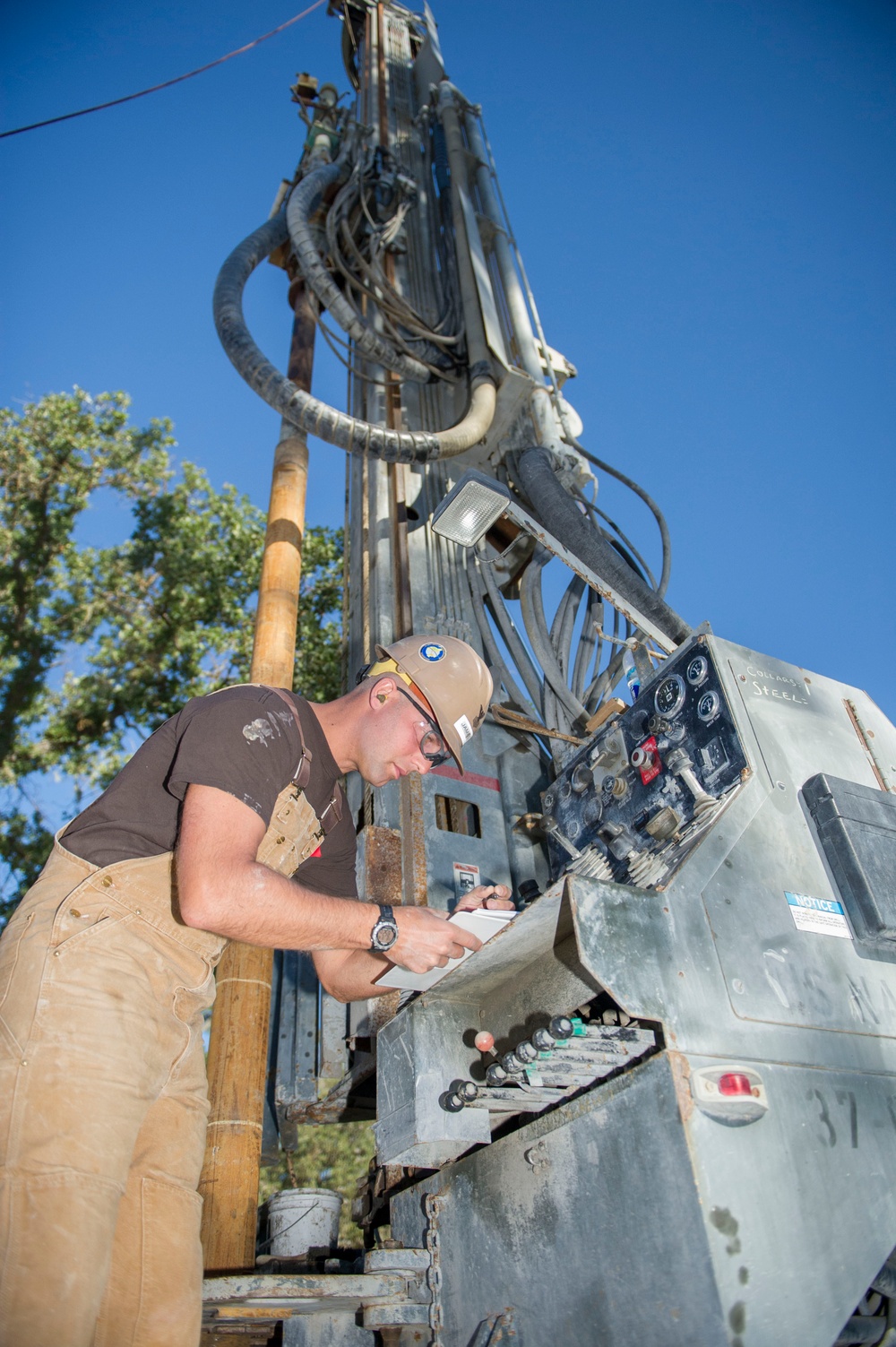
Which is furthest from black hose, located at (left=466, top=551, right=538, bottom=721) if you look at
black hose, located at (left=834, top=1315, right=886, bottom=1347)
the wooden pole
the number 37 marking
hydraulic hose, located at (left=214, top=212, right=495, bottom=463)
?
black hose, located at (left=834, top=1315, right=886, bottom=1347)

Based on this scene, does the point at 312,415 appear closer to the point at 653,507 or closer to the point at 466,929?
the point at 653,507

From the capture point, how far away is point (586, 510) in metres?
5.11

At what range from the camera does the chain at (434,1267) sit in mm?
2223

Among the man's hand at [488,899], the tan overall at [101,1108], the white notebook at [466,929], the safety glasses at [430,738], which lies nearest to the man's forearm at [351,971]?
the white notebook at [466,929]

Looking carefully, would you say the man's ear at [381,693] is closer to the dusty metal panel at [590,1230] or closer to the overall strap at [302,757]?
the overall strap at [302,757]

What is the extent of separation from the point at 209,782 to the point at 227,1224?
2.03 meters

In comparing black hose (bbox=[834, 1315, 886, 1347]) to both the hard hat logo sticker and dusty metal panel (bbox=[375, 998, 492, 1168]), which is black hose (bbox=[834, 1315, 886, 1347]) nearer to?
dusty metal panel (bbox=[375, 998, 492, 1168])

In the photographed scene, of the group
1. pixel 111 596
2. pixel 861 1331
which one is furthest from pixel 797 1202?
pixel 111 596

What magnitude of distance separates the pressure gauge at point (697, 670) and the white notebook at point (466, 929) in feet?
3.10

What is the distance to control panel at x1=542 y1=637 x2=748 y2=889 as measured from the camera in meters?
2.39

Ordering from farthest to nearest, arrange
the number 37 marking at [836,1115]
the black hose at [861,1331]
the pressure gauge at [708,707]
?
1. the pressure gauge at [708,707]
2. the black hose at [861,1331]
3. the number 37 marking at [836,1115]

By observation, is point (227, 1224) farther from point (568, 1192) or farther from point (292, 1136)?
point (568, 1192)

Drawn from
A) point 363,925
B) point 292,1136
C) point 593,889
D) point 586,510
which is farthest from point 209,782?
point 586,510

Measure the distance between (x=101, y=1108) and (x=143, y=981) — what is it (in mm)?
245
